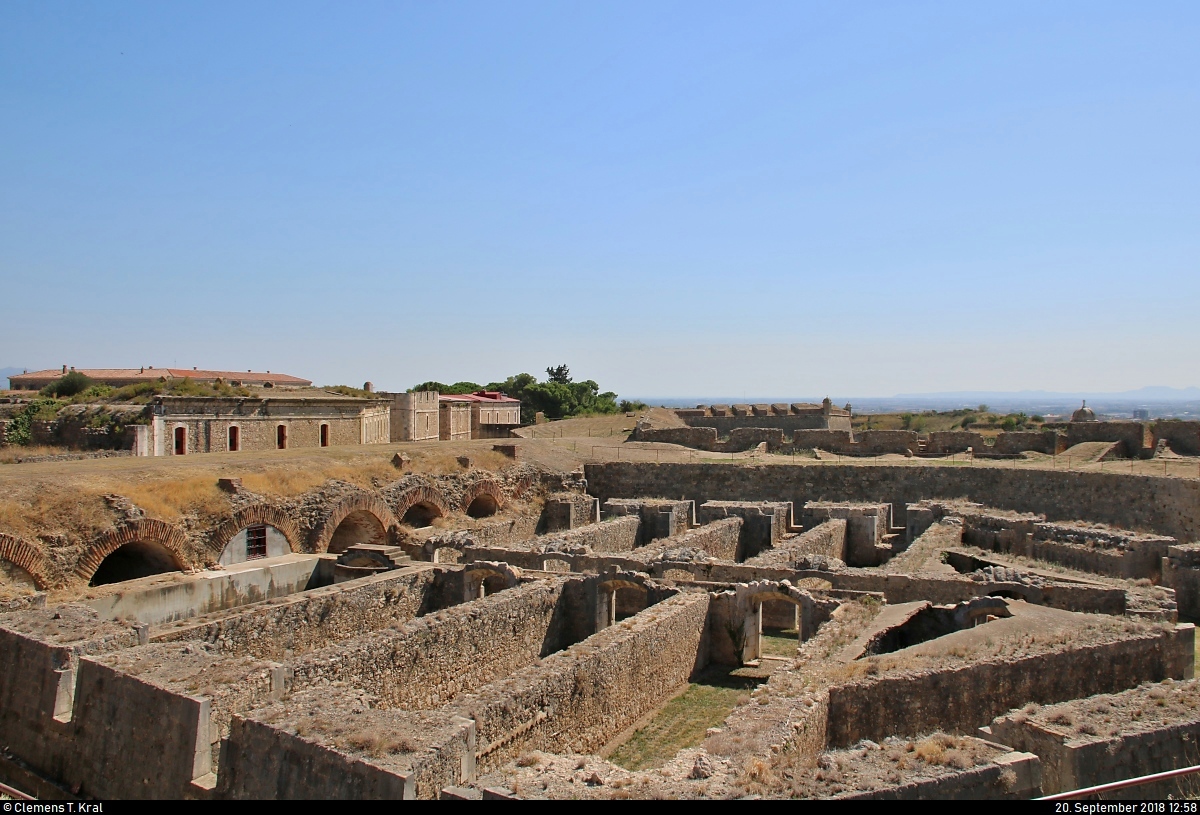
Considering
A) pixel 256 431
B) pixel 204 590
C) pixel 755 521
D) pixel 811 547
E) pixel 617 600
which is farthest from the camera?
pixel 256 431

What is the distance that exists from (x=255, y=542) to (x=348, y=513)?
8.42 ft

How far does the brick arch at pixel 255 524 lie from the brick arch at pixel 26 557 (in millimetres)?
3408

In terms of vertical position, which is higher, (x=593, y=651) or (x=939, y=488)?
(x=939, y=488)

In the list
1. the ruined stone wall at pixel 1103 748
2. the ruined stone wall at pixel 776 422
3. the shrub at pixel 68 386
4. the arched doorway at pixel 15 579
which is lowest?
the ruined stone wall at pixel 1103 748

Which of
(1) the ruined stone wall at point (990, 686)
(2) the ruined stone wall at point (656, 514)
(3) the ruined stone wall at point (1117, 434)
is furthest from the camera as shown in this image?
(3) the ruined stone wall at point (1117, 434)

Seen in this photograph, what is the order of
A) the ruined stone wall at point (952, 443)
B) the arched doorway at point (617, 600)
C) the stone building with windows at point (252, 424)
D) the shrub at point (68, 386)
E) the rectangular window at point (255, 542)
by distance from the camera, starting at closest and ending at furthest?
1. the arched doorway at point (617, 600)
2. the rectangular window at point (255, 542)
3. the stone building with windows at point (252, 424)
4. the ruined stone wall at point (952, 443)
5. the shrub at point (68, 386)

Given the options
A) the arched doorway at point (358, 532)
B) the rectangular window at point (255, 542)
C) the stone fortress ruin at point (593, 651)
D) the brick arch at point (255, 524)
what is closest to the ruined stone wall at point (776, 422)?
the stone fortress ruin at point (593, 651)

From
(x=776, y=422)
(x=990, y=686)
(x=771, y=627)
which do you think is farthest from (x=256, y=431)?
(x=990, y=686)

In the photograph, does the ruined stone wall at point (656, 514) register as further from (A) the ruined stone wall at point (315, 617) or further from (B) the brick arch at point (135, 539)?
(B) the brick arch at point (135, 539)

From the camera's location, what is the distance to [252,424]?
26.7 meters

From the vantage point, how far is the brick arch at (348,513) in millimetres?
19625

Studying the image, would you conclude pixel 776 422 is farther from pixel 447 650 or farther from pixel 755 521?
pixel 447 650

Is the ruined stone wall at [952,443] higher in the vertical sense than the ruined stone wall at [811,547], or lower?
higher

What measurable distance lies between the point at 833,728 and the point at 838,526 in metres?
12.4
